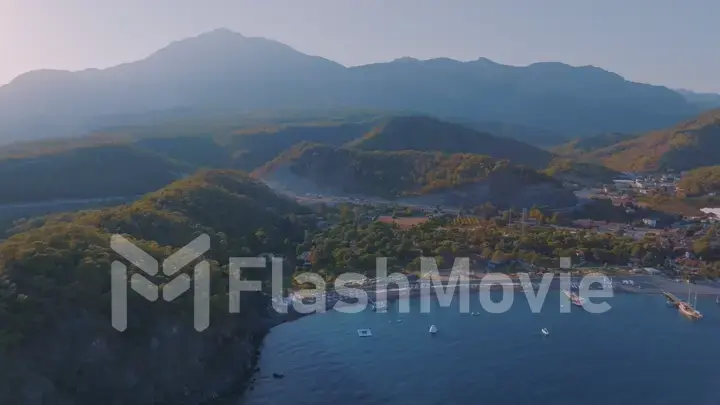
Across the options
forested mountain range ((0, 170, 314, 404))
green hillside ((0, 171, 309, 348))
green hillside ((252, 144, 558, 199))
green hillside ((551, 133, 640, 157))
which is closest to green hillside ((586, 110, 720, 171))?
green hillside ((551, 133, 640, 157))

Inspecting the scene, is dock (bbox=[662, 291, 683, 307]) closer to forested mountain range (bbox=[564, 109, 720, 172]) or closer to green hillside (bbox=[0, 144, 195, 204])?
green hillside (bbox=[0, 144, 195, 204])

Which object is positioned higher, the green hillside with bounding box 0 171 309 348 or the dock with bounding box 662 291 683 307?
the green hillside with bounding box 0 171 309 348

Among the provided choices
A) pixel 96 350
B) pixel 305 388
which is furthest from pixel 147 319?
pixel 305 388

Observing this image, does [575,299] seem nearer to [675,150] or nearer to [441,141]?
[441,141]

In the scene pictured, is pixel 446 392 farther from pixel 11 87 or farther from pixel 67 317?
pixel 11 87

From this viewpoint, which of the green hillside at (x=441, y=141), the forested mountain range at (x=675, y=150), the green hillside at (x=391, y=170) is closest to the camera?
the green hillside at (x=391, y=170)

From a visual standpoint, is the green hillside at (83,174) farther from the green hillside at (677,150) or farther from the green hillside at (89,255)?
the green hillside at (677,150)

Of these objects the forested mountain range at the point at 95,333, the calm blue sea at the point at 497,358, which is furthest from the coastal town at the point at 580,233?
the forested mountain range at the point at 95,333
